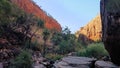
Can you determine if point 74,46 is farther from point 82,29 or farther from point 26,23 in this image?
point 82,29

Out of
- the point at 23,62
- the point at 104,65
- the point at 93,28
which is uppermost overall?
the point at 93,28

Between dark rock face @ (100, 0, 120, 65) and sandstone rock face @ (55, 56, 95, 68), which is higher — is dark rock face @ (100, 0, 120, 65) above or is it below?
above

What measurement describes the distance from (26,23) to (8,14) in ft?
8.87

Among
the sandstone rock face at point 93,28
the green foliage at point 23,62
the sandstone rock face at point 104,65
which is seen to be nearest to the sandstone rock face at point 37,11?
the sandstone rock face at point 93,28

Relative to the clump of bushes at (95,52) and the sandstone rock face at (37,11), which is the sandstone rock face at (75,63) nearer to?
the clump of bushes at (95,52)

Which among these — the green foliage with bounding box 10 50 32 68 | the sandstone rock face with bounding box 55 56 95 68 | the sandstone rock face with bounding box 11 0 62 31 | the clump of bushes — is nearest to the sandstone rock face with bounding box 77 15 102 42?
the sandstone rock face with bounding box 11 0 62 31

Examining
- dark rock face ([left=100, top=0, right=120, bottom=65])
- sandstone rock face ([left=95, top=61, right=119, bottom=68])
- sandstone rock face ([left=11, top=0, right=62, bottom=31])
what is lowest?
sandstone rock face ([left=95, top=61, right=119, bottom=68])

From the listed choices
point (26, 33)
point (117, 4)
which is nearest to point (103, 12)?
point (117, 4)

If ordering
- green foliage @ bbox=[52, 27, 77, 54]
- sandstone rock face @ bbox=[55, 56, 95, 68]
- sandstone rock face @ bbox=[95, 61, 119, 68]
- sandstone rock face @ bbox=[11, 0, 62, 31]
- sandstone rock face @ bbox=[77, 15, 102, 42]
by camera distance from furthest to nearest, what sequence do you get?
sandstone rock face @ bbox=[11, 0, 62, 31]
sandstone rock face @ bbox=[77, 15, 102, 42]
green foliage @ bbox=[52, 27, 77, 54]
sandstone rock face @ bbox=[55, 56, 95, 68]
sandstone rock face @ bbox=[95, 61, 119, 68]

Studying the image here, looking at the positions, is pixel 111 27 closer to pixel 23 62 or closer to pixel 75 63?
pixel 75 63

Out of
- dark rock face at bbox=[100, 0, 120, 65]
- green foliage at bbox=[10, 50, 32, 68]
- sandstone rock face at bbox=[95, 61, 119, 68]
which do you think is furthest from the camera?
green foliage at bbox=[10, 50, 32, 68]

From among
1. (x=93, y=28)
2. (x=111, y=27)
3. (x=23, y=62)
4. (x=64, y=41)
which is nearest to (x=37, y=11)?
(x=93, y=28)

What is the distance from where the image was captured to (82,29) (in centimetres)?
4762

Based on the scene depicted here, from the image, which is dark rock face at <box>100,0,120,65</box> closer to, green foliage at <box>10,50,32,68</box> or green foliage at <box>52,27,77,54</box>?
green foliage at <box>10,50,32,68</box>
